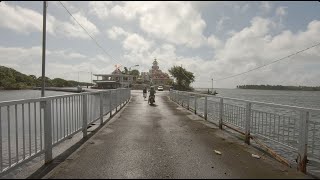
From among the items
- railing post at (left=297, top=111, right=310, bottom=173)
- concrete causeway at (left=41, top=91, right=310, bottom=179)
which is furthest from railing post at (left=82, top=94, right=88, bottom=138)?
railing post at (left=297, top=111, right=310, bottom=173)

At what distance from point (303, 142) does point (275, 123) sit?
2.09 metres

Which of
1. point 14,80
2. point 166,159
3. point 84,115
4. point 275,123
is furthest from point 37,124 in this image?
point 14,80

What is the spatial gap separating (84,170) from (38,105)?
66.4 inches

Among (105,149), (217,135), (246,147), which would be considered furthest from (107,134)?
(246,147)

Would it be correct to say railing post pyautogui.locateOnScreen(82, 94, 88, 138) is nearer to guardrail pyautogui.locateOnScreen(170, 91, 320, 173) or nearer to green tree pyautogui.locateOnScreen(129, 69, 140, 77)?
guardrail pyautogui.locateOnScreen(170, 91, 320, 173)

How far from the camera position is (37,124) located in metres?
6.62

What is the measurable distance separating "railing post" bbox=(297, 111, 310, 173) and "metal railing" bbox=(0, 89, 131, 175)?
193 inches

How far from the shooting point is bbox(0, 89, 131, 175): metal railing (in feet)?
17.7

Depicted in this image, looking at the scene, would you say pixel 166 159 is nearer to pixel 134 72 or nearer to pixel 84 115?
pixel 84 115

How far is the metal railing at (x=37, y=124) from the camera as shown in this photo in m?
5.40

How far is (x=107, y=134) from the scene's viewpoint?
33.3ft

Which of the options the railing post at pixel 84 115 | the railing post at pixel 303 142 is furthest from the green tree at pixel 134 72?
the railing post at pixel 303 142

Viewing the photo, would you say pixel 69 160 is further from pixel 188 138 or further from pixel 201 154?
pixel 188 138

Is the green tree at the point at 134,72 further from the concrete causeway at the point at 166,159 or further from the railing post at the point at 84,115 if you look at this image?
the concrete causeway at the point at 166,159
